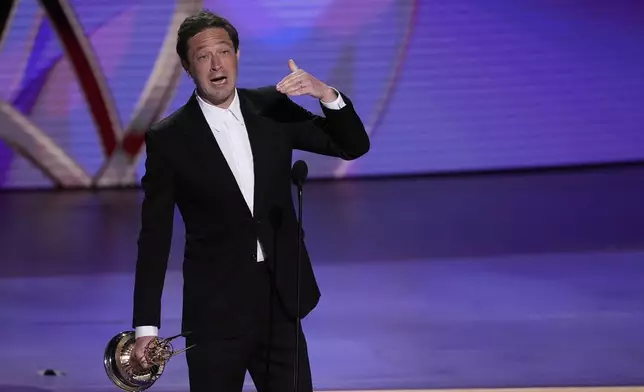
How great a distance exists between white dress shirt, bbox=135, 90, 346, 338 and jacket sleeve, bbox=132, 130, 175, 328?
0.06 meters

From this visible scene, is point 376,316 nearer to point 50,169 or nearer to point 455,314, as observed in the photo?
point 455,314

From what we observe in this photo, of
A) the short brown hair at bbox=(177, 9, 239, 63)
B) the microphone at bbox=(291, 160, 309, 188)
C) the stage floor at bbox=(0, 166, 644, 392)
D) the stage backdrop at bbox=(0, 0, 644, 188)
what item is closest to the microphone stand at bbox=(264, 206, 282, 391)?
the microphone at bbox=(291, 160, 309, 188)

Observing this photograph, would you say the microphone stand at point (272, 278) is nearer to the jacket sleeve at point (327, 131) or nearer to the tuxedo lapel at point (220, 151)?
the tuxedo lapel at point (220, 151)

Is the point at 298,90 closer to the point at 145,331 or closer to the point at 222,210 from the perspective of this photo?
the point at 222,210

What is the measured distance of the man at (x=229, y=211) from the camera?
7.54 ft

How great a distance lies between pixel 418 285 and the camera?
5633 mm

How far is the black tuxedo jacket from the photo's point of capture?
2307 millimetres

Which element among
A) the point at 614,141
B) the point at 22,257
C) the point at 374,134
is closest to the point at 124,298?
the point at 22,257

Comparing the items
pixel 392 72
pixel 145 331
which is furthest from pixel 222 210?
pixel 392 72

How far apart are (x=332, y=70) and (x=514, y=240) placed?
347 cm

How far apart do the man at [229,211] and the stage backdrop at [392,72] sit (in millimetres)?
7223

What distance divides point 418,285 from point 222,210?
342 cm

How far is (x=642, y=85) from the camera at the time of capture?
31.8 feet

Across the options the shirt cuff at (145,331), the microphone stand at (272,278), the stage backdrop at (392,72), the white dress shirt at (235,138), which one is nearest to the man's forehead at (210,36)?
the white dress shirt at (235,138)
